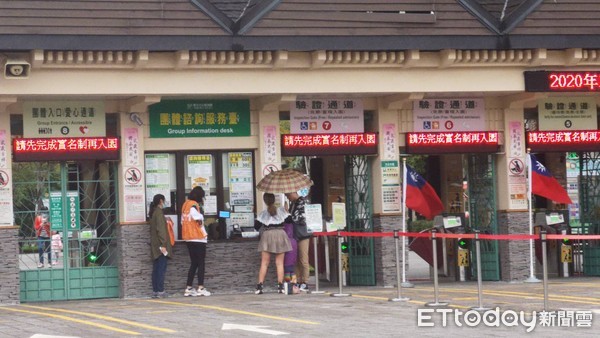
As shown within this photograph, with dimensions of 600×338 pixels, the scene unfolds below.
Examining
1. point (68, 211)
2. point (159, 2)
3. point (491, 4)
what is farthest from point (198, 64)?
point (491, 4)

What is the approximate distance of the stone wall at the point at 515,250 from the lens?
23.9 meters

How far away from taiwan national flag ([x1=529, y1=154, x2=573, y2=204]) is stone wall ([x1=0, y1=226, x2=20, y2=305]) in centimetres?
896

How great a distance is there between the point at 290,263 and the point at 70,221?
358cm

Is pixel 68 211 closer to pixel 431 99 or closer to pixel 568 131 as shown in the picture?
pixel 431 99

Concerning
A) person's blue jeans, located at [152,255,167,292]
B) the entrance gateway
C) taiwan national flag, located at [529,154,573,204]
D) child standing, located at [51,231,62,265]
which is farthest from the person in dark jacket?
taiwan national flag, located at [529,154,573,204]

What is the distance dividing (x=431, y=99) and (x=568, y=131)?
2.63 meters

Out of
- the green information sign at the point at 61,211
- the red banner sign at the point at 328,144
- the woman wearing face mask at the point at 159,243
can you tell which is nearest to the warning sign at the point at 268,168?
the red banner sign at the point at 328,144

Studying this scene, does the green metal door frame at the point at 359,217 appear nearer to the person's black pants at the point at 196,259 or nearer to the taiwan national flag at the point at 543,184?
the taiwan national flag at the point at 543,184

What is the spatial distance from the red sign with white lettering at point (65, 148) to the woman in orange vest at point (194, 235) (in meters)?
1.47

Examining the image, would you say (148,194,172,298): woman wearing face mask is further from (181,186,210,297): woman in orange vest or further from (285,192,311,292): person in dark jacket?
(285,192,311,292): person in dark jacket

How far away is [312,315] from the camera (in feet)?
55.0

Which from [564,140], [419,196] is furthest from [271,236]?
[564,140]

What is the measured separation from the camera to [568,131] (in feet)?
79.8

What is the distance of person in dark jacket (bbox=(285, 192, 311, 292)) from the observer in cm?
2170
